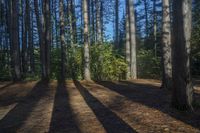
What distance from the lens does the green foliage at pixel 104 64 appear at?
2537 cm

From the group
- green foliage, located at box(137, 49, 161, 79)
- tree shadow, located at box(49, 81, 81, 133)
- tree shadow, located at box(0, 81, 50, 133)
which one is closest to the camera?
tree shadow, located at box(49, 81, 81, 133)

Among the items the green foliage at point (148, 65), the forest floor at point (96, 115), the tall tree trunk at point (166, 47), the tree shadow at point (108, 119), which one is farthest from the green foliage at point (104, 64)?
the tree shadow at point (108, 119)

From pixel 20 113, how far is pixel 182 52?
183 inches

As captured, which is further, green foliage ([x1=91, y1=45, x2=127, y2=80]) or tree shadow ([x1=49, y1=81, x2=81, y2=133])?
green foliage ([x1=91, y1=45, x2=127, y2=80])

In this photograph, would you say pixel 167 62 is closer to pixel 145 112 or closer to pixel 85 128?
pixel 145 112

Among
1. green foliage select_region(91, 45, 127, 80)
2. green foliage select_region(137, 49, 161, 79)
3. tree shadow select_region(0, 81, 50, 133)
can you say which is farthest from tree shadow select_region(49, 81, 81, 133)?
green foliage select_region(137, 49, 161, 79)

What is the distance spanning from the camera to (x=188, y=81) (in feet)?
28.8

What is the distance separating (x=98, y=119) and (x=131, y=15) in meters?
14.3

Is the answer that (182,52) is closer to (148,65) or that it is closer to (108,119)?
(108,119)

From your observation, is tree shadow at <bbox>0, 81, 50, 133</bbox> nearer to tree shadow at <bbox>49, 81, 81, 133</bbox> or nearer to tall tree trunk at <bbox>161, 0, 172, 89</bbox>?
tree shadow at <bbox>49, 81, 81, 133</bbox>

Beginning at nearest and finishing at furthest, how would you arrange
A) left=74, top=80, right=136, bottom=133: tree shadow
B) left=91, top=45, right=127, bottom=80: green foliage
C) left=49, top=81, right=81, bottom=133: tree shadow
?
1. left=74, top=80, right=136, bottom=133: tree shadow
2. left=49, top=81, right=81, bottom=133: tree shadow
3. left=91, top=45, right=127, bottom=80: green foliage

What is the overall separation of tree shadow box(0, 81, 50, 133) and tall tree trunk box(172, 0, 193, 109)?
3.76 metres

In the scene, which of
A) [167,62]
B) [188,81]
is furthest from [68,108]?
[167,62]

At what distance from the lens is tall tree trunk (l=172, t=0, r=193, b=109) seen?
8703mm
